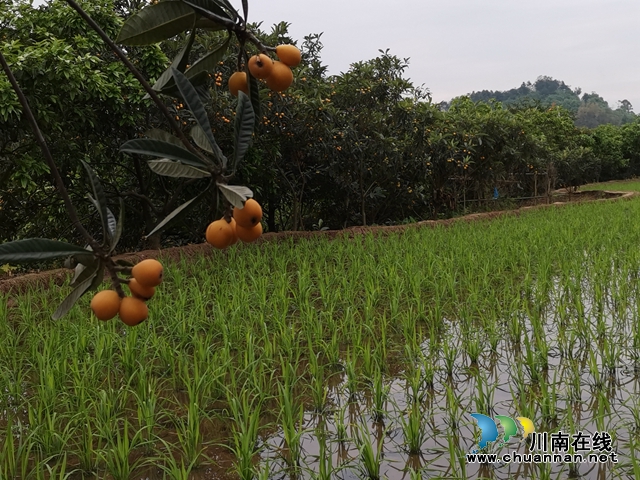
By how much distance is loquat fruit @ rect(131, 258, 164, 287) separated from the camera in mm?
434

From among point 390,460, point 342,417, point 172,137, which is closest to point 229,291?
point 342,417

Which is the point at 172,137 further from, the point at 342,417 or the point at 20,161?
the point at 20,161

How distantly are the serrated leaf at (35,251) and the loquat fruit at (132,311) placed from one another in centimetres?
6

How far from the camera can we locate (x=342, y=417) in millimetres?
1637

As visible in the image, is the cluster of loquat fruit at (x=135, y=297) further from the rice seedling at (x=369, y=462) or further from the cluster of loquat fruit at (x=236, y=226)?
the rice seedling at (x=369, y=462)

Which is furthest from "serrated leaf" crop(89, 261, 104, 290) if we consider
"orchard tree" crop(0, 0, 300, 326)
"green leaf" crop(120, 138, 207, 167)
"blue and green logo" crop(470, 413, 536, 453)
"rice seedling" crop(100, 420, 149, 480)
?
"blue and green logo" crop(470, 413, 536, 453)

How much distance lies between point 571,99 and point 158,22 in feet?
209

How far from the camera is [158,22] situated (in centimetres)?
52

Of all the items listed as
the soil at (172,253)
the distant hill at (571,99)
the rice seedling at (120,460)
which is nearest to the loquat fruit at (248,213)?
the rice seedling at (120,460)

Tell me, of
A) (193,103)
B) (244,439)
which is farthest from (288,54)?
(244,439)

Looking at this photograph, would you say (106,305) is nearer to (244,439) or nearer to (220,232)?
(220,232)

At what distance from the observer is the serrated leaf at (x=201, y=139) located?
456 mm

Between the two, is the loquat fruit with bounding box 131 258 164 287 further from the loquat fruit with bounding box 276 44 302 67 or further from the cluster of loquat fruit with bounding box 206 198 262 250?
the loquat fruit with bounding box 276 44 302 67

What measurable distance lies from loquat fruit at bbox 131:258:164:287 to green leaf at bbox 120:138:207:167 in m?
0.09
